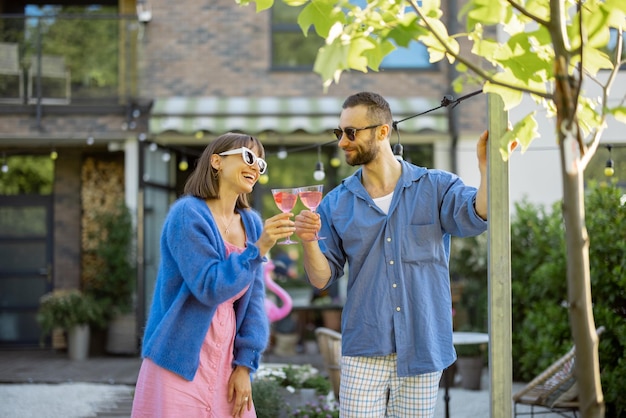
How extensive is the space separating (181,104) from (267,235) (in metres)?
8.53

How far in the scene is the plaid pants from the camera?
3291 millimetres

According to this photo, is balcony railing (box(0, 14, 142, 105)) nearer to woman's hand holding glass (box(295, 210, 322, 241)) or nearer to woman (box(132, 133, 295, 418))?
woman (box(132, 133, 295, 418))

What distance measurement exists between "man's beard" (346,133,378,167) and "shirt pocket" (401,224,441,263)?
12.0 inches

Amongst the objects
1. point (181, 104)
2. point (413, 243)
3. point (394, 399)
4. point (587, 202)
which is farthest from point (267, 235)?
point (181, 104)

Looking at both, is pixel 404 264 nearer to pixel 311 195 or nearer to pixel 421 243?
pixel 421 243

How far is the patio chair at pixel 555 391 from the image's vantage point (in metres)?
5.71

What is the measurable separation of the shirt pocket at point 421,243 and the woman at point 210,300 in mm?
560

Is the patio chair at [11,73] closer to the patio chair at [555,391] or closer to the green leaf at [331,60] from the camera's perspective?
the patio chair at [555,391]

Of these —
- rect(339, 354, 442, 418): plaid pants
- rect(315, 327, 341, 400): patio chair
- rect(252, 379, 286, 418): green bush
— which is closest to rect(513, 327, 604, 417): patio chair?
rect(315, 327, 341, 400): patio chair

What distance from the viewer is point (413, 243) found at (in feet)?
11.1

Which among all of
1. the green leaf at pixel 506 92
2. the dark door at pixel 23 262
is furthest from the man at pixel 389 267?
the dark door at pixel 23 262

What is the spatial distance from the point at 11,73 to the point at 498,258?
32.2 ft

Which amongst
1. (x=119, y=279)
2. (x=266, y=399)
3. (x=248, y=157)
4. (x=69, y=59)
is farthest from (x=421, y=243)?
(x=69, y=59)

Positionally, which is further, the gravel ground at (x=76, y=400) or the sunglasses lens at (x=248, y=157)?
the gravel ground at (x=76, y=400)
